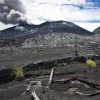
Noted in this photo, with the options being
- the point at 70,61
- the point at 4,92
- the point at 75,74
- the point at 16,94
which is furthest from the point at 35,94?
the point at 70,61

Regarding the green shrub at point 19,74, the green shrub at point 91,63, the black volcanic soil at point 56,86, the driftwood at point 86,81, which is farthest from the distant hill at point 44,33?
the driftwood at point 86,81

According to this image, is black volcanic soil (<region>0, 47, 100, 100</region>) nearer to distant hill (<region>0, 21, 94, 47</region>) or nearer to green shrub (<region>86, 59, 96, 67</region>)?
green shrub (<region>86, 59, 96, 67</region>)

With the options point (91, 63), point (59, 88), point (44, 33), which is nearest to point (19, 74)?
point (59, 88)

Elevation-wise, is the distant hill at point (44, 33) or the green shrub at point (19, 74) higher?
the distant hill at point (44, 33)

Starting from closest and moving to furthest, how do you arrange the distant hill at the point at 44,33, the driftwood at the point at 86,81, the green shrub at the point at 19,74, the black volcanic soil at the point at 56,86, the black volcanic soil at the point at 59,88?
the black volcanic soil at the point at 59,88 < the black volcanic soil at the point at 56,86 < the driftwood at the point at 86,81 < the green shrub at the point at 19,74 < the distant hill at the point at 44,33

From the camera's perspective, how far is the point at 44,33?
101062 millimetres

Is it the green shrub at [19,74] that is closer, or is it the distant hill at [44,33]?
the green shrub at [19,74]

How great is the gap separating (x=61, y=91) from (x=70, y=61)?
17669 millimetres

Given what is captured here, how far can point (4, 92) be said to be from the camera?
31984mm

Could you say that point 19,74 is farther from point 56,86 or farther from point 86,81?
point 86,81

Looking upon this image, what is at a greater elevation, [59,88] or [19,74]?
[19,74]

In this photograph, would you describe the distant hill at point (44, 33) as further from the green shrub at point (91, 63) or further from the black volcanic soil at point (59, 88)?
the black volcanic soil at point (59, 88)

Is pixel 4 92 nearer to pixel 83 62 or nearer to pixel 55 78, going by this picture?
pixel 55 78

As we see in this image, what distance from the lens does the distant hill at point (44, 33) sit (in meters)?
88.3
